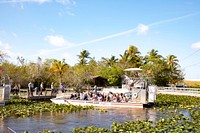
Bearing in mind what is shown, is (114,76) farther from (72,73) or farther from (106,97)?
(106,97)

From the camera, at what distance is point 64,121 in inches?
835

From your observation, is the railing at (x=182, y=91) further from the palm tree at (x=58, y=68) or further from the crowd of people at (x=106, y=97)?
the palm tree at (x=58, y=68)

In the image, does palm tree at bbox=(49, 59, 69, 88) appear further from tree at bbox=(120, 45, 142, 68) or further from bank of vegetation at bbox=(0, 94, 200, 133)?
bank of vegetation at bbox=(0, 94, 200, 133)

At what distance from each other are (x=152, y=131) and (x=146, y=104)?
1441 cm

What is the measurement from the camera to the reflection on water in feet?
60.6

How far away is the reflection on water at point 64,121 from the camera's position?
60.6ft

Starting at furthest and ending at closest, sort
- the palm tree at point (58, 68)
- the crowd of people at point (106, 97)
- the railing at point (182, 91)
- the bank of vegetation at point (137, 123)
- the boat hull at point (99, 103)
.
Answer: the palm tree at point (58, 68), the railing at point (182, 91), the crowd of people at point (106, 97), the boat hull at point (99, 103), the bank of vegetation at point (137, 123)

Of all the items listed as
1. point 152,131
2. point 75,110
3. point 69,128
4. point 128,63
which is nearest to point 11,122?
point 69,128

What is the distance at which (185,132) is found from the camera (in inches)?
654

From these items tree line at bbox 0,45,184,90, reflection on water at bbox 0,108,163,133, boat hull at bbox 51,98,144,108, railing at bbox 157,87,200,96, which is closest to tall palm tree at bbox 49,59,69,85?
tree line at bbox 0,45,184,90

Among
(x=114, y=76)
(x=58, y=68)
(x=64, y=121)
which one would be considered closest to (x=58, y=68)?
(x=58, y=68)

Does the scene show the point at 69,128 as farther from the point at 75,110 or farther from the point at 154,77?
the point at 154,77

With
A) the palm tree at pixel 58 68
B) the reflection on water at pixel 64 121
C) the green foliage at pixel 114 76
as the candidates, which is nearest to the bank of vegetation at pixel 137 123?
the reflection on water at pixel 64 121

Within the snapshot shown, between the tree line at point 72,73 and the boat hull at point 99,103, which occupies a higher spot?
the tree line at point 72,73
